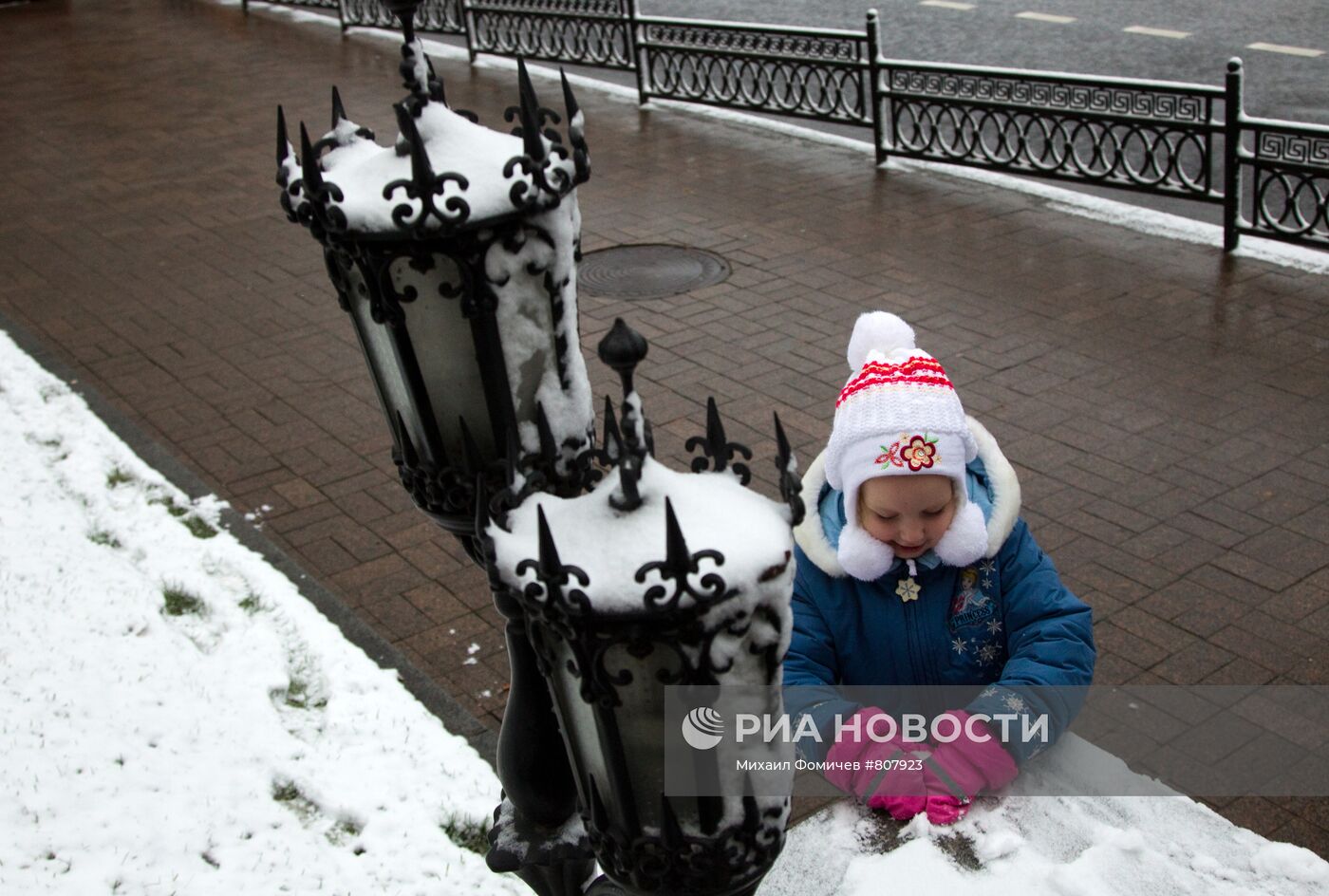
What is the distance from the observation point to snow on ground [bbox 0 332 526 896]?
14.0ft

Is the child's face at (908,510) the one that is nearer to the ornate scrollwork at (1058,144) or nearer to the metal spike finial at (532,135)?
the metal spike finial at (532,135)

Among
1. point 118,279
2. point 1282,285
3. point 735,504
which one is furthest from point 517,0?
point 735,504

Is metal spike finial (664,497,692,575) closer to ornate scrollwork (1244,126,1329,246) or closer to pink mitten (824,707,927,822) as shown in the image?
pink mitten (824,707,927,822)

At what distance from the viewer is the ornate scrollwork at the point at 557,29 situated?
45.3ft

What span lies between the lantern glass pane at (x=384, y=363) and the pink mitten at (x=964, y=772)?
1323mm

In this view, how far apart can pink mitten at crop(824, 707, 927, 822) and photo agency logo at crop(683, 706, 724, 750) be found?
1.16 m

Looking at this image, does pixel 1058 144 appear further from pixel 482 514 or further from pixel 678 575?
pixel 678 575

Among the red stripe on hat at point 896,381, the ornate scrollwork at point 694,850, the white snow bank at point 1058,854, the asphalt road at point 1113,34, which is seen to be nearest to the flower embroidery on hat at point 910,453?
the red stripe on hat at point 896,381

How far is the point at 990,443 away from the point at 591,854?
1328 millimetres

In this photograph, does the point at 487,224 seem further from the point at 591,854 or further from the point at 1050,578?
the point at 1050,578

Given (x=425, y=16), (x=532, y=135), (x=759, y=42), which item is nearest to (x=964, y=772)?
(x=532, y=135)

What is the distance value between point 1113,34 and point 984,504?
1315 cm

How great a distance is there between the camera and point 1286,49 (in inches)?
537

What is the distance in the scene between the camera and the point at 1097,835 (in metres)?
2.87
